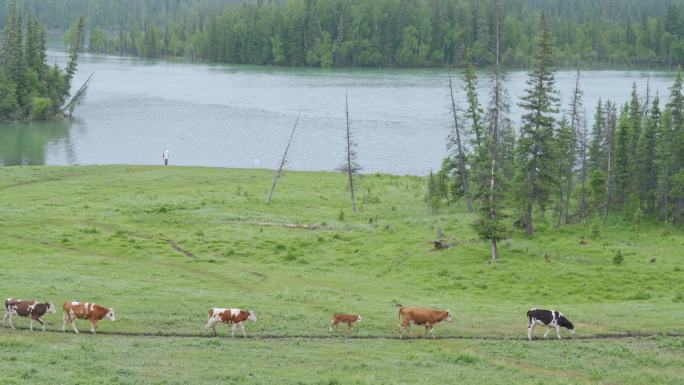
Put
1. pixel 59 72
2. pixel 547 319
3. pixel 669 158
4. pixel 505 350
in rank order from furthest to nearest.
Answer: pixel 59 72, pixel 669 158, pixel 547 319, pixel 505 350

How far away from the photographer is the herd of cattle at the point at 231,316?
93.7 feet

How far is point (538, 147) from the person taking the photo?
197 ft

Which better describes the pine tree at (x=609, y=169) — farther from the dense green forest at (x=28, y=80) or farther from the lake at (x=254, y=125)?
the dense green forest at (x=28, y=80)

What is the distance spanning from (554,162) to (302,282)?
81.8 feet

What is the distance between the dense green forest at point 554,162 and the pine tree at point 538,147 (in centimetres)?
7

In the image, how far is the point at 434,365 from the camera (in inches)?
1011

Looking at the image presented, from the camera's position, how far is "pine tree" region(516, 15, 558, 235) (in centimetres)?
5966

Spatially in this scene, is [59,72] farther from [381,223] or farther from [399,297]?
[399,297]

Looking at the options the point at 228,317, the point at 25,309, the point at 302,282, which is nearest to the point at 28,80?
the point at 302,282

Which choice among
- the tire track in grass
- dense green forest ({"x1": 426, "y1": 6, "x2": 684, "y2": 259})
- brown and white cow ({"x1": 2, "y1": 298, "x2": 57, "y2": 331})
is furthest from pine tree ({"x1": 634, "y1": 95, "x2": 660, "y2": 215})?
brown and white cow ({"x1": 2, "y1": 298, "x2": 57, "y2": 331})

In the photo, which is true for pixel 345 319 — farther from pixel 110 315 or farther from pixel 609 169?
pixel 609 169

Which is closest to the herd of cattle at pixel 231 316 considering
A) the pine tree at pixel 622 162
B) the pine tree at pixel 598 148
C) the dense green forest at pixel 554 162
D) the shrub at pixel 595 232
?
the dense green forest at pixel 554 162

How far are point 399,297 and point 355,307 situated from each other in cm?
570

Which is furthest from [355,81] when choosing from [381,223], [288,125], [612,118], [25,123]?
[381,223]
